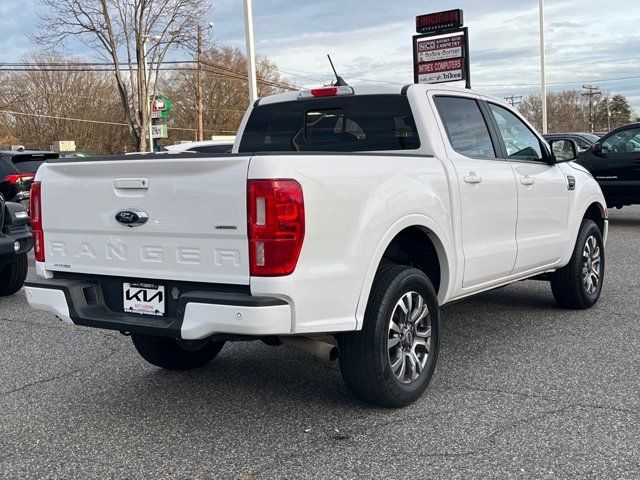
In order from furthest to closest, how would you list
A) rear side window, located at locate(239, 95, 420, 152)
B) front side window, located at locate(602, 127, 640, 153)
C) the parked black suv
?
1. front side window, located at locate(602, 127, 640, 153)
2. the parked black suv
3. rear side window, located at locate(239, 95, 420, 152)

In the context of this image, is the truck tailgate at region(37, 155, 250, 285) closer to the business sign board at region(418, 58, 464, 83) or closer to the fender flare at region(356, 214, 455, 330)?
the fender flare at region(356, 214, 455, 330)

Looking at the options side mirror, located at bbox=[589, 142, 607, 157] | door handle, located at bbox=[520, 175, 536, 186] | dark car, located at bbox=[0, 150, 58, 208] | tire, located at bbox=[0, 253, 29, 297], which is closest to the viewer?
door handle, located at bbox=[520, 175, 536, 186]

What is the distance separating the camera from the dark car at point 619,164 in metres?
12.6

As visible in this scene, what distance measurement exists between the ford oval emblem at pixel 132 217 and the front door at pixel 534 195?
2880 mm

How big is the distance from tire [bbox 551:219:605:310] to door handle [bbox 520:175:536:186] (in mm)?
1056

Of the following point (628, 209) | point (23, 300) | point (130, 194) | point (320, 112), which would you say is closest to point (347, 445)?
point (130, 194)

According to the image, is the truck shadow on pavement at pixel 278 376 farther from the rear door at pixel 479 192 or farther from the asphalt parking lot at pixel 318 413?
the rear door at pixel 479 192

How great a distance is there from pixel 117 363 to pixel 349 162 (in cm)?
258

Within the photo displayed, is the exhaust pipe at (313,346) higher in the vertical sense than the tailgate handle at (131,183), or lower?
lower

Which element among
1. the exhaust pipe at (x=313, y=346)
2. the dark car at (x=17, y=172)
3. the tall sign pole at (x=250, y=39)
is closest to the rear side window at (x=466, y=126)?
the exhaust pipe at (x=313, y=346)

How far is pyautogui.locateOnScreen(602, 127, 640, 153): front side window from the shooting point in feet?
41.7

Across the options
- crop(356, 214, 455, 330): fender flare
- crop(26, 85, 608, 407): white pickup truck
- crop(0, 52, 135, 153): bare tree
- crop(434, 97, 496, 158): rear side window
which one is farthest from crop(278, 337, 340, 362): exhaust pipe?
crop(0, 52, 135, 153): bare tree

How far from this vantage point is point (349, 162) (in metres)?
3.76

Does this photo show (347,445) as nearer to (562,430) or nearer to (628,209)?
(562,430)
